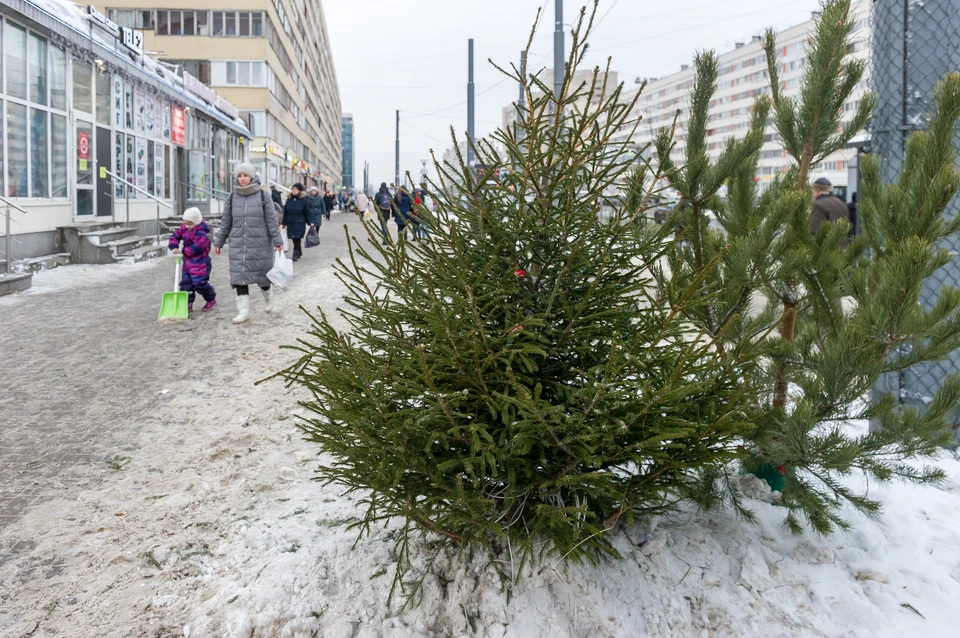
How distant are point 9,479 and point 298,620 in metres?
2.52

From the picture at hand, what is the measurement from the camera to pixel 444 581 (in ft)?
9.69

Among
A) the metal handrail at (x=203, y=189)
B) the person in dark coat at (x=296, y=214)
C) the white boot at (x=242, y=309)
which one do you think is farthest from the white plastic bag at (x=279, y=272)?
the metal handrail at (x=203, y=189)

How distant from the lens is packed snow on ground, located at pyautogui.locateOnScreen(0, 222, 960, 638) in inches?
108

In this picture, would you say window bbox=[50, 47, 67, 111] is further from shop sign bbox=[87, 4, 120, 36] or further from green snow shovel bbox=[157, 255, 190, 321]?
green snow shovel bbox=[157, 255, 190, 321]

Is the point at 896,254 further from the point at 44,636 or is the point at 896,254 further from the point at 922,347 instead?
the point at 44,636

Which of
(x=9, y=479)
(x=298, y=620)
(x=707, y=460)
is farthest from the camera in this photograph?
(x=9, y=479)

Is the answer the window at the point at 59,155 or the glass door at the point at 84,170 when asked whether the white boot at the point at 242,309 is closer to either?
the window at the point at 59,155

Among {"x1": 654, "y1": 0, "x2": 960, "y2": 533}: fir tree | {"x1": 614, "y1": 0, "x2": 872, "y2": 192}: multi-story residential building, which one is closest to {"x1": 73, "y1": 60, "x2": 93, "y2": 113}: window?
{"x1": 614, "y1": 0, "x2": 872, "y2": 192}: multi-story residential building

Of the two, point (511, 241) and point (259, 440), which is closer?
point (511, 241)

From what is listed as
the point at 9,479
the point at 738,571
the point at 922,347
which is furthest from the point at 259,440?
the point at 922,347

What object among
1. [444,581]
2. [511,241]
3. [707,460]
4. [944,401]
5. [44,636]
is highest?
[511,241]

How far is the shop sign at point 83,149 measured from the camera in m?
16.8

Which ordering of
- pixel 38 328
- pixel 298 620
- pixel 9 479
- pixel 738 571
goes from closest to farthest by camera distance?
pixel 298 620
pixel 738 571
pixel 9 479
pixel 38 328

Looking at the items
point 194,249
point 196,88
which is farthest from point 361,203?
point 194,249
